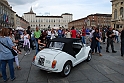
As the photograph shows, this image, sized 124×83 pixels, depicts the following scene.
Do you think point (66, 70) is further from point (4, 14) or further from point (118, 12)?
point (118, 12)

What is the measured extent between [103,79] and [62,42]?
2202mm

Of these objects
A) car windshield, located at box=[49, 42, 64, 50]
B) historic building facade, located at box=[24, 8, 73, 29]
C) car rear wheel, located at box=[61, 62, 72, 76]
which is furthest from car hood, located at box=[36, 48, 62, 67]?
historic building facade, located at box=[24, 8, 73, 29]

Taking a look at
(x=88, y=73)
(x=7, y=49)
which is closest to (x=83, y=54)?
(x=88, y=73)

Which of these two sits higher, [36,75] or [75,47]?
[75,47]

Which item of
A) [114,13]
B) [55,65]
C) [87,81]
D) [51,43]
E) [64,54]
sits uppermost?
[114,13]

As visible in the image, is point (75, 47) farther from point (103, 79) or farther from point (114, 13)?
point (114, 13)

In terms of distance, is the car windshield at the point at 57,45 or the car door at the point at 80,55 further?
the car door at the point at 80,55

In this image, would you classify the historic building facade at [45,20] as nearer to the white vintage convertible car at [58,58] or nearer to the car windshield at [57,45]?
the car windshield at [57,45]

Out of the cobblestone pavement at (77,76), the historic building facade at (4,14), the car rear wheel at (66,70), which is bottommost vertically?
the cobblestone pavement at (77,76)

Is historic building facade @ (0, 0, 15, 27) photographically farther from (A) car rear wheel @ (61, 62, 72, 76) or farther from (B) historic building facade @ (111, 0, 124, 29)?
(B) historic building facade @ (111, 0, 124, 29)

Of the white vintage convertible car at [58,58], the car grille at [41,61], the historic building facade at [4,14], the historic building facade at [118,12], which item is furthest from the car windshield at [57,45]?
the historic building facade at [118,12]

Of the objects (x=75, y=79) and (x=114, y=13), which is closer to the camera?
(x=75, y=79)

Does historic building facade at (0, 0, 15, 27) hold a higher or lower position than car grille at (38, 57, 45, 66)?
higher

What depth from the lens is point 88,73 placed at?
5.06 meters
